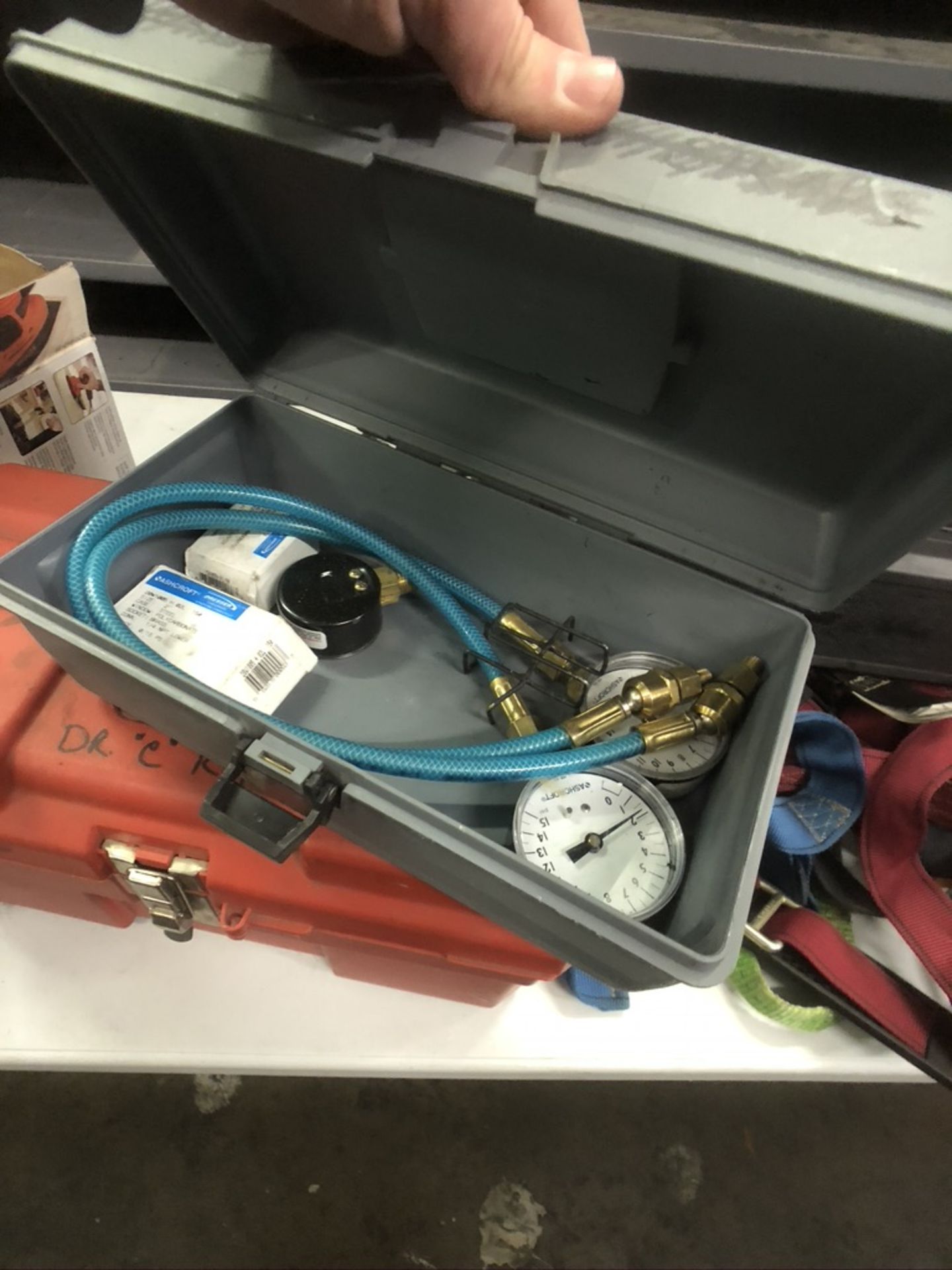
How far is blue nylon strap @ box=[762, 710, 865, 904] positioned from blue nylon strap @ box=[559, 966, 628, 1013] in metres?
0.16

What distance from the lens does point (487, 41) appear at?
1.27ft

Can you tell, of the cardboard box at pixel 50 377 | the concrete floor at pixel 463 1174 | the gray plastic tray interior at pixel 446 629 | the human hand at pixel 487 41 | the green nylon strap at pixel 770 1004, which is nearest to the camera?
the human hand at pixel 487 41

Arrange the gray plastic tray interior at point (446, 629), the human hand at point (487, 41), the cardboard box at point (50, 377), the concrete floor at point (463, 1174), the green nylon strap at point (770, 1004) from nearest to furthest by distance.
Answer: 1. the human hand at point (487, 41)
2. the gray plastic tray interior at point (446, 629)
3. the green nylon strap at point (770, 1004)
4. the cardboard box at point (50, 377)
5. the concrete floor at point (463, 1174)

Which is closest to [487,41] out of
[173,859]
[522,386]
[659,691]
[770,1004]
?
[522,386]

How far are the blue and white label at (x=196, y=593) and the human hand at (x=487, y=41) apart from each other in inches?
15.0

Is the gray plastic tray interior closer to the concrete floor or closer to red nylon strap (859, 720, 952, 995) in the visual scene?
red nylon strap (859, 720, 952, 995)

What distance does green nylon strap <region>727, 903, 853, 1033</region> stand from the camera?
23.3 inches

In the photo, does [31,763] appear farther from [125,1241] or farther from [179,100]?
[125,1241]

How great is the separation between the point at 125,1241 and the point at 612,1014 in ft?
2.51

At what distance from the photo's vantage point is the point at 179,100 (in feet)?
1.56

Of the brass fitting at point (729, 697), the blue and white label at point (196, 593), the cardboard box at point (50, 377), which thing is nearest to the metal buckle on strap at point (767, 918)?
the brass fitting at point (729, 697)

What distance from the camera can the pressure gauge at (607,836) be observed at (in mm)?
548

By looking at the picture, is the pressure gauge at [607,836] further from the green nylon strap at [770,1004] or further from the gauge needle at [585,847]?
the green nylon strap at [770,1004]

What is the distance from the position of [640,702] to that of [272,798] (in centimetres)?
28
